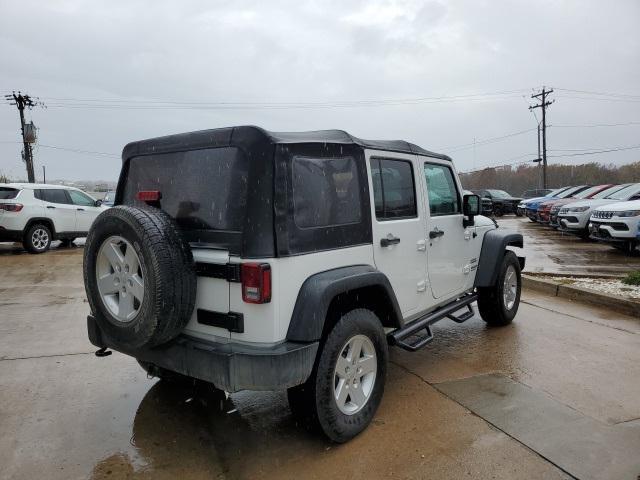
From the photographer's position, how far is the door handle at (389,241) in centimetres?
335

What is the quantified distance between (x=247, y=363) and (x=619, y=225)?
10878 millimetres

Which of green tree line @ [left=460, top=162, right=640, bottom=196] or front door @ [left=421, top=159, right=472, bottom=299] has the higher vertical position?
green tree line @ [left=460, top=162, right=640, bottom=196]

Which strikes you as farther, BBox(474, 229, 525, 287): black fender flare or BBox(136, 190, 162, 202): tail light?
BBox(474, 229, 525, 287): black fender flare

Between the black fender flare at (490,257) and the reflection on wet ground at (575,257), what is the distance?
455cm

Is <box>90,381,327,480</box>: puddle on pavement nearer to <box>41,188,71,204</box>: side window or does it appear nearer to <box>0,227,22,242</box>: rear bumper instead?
<box>0,227,22,242</box>: rear bumper

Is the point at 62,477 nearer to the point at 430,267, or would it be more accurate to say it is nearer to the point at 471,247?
the point at 430,267

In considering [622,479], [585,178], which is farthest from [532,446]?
[585,178]

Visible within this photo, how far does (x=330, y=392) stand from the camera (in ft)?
9.35

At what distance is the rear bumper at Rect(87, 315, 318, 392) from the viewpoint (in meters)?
2.54

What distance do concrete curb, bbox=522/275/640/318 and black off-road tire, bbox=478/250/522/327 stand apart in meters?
1.65

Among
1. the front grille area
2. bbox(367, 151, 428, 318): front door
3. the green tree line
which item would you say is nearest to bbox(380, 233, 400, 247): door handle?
bbox(367, 151, 428, 318): front door

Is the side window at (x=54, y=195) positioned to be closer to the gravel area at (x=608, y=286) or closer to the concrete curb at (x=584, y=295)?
the concrete curb at (x=584, y=295)

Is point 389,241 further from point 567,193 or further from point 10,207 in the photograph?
point 567,193

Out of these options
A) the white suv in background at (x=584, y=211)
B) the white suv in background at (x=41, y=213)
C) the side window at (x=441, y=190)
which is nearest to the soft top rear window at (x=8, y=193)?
the white suv in background at (x=41, y=213)
